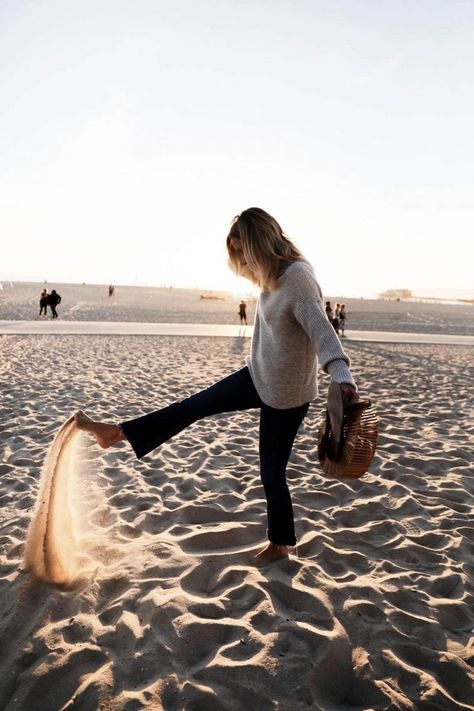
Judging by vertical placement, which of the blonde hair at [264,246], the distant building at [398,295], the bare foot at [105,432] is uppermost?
the distant building at [398,295]

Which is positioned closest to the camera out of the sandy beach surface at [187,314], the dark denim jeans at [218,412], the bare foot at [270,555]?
the dark denim jeans at [218,412]

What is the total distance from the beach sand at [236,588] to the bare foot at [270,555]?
0.06 m

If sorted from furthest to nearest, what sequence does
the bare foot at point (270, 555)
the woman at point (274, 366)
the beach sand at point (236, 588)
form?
1. the bare foot at point (270, 555)
2. the woman at point (274, 366)
3. the beach sand at point (236, 588)

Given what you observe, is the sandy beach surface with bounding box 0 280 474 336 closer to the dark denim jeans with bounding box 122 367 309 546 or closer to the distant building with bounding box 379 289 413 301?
the dark denim jeans with bounding box 122 367 309 546

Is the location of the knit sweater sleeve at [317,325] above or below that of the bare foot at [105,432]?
above

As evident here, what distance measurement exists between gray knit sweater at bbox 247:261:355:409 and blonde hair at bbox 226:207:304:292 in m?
0.05

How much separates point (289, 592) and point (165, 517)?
1.14 m

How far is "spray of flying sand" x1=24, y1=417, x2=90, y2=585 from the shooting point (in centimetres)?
245

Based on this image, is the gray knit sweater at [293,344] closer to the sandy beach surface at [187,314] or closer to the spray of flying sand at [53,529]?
the spray of flying sand at [53,529]

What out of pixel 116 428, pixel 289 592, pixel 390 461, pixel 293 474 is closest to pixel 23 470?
pixel 116 428

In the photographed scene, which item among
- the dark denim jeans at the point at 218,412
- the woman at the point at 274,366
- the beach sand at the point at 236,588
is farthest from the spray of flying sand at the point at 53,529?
the dark denim jeans at the point at 218,412

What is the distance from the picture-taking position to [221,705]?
174 cm

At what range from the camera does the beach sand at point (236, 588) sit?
6.03 feet

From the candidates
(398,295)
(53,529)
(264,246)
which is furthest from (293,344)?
(398,295)
